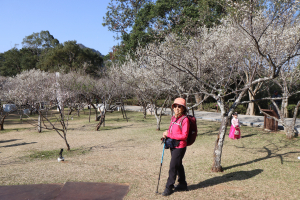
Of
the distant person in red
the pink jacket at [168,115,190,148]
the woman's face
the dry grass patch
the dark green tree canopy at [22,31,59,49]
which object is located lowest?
the dry grass patch

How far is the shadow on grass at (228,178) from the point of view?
425cm

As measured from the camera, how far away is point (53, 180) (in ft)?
14.7

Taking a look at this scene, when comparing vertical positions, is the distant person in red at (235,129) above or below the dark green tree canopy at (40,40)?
below

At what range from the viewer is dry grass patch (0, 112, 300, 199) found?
409 centimetres

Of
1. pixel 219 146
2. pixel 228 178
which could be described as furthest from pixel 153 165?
pixel 228 178

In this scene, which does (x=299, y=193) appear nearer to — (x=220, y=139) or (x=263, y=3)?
(x=220, y=139)

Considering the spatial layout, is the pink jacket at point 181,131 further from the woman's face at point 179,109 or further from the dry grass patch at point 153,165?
the dry grass patch at point 153,165

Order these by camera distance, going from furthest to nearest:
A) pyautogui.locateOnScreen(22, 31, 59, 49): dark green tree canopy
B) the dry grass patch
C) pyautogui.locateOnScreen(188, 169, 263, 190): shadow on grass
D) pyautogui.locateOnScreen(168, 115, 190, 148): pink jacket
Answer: pyautogui.locateOnScreen(22, 31, 59, 49): dark green tree canopy < pyautogui.locateOnScreen(188, 169, 263, 190): shadow on grass < the dry grass patch < pyautogui.locateOnScreen(168, 115, 190, 148): pink jacket

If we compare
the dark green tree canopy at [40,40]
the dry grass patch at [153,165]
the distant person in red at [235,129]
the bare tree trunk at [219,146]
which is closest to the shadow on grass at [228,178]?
the dry grass patch at [153,165]

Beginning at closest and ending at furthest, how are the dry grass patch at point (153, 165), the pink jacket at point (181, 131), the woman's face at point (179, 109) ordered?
the pink jacket at point (181, 131) → the woman's face at point (179, 109) → the dry grass patch at point (153, 165)

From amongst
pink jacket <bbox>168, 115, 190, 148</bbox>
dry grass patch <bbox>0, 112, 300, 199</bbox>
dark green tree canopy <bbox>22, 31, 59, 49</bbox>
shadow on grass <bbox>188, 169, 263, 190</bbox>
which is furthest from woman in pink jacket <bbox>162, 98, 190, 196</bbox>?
dark green tree canopy <bbox>22, 31, 59, 49</bbox>

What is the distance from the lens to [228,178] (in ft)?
15.2

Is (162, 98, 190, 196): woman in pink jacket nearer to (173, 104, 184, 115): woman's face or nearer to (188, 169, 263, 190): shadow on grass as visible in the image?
(173, 104, 184, 115): woman's face

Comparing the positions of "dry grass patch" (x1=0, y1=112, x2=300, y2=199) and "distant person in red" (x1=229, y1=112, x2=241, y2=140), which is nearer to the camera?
"dry grass patch" (x1=0, y1=112, x2=300, y2=199)
